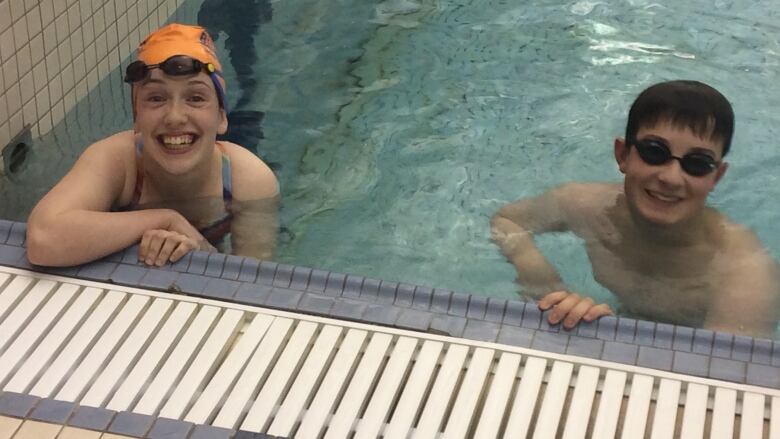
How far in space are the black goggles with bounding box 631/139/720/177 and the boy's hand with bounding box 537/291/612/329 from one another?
63 centimetres

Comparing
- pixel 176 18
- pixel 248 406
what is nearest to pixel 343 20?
pixel 176 18

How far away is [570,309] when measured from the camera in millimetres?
2205

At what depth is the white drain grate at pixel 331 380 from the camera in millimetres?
1961

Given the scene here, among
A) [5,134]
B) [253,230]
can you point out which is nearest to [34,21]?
[5,134]

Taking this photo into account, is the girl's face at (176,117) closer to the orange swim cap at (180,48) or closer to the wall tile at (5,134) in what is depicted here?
the orange swim cap at (180,48)

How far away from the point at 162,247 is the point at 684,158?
1.36 meters

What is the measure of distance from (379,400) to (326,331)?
0.79ft

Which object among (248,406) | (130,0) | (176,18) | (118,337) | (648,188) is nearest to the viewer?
(248,406)

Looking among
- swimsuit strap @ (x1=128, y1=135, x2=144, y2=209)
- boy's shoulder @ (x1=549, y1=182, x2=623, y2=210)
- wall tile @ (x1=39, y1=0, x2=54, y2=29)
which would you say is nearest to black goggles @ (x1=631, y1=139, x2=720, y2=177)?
boy's shoulder @ (x1=549, y1=182, x2=623, y2=210)

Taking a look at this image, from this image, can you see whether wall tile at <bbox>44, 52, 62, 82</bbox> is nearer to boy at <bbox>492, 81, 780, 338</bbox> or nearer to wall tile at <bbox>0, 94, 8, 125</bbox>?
wall tile at <bbox>0, 94, 8, 125</bbox>

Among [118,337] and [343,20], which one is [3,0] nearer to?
[118,337]

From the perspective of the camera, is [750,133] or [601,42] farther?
[601,42]

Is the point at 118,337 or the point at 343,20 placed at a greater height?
the point at 118,337

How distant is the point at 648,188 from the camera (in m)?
2.80
